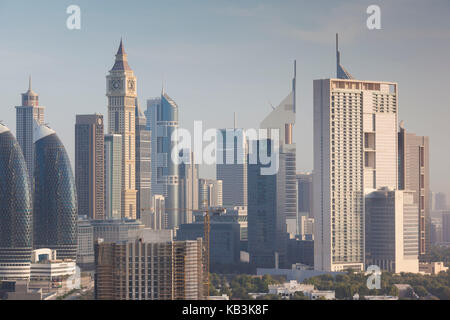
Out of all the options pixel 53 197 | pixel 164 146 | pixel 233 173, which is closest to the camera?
pixel 53 197

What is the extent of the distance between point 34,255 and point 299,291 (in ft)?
67.6

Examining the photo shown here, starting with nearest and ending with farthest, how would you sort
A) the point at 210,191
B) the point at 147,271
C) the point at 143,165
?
the point at 147,271 → the point at 210,191 → the point at 143,165

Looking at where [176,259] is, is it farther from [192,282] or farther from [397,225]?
[397,225]

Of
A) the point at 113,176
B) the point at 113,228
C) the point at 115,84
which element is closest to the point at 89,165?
the point at 113,176

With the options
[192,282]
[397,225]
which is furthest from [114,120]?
[192,282]

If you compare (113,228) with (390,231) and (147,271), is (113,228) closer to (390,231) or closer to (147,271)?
(390,231)

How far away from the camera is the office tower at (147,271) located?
66.9ft

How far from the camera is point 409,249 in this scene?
1558 inches

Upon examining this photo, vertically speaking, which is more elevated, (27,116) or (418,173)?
(27,116)

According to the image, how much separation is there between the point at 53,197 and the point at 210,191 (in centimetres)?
1141

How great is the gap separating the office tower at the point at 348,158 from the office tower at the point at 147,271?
1703 centimetres

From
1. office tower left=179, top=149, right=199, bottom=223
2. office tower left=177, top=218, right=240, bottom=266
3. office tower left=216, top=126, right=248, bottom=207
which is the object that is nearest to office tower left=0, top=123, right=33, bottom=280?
office tower left=177, top=218, right=240, bottom=266

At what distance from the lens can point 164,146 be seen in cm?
7062

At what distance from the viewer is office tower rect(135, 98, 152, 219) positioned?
62.5m
